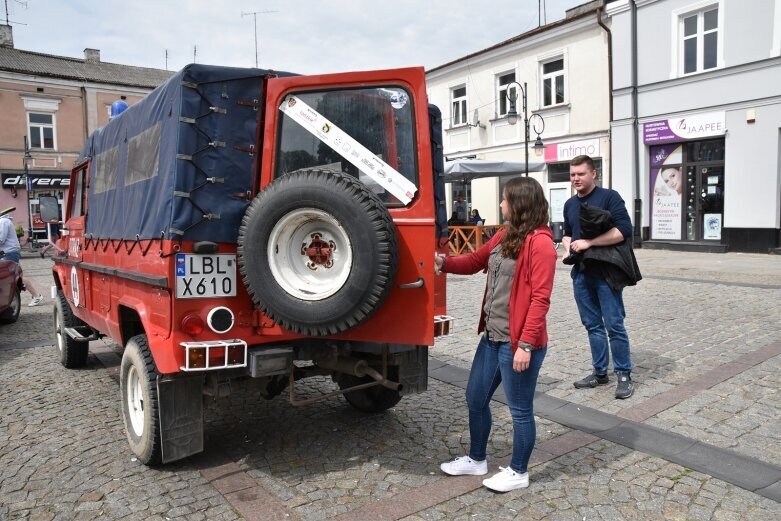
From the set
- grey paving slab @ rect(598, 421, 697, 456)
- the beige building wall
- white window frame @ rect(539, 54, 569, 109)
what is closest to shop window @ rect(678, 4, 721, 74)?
white window frame @ rect(539, 54, 569, 109)

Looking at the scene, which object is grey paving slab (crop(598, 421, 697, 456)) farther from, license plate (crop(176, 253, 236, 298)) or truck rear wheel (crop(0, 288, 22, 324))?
truck rear wheel (crop(0, 288, 22, 324))

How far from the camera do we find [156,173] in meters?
3.71

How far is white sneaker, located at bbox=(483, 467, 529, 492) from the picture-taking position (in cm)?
338

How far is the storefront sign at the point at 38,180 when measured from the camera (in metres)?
31.6

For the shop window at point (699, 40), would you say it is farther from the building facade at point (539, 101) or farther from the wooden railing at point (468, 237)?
the wooden railing at point (468, 237)

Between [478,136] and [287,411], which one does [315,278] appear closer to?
[287,411]

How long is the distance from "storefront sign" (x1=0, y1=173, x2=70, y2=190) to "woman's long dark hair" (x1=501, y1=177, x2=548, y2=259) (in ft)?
108

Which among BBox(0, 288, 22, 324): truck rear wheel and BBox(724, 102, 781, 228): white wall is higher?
BBox(724, 102, 781, 228): white wall

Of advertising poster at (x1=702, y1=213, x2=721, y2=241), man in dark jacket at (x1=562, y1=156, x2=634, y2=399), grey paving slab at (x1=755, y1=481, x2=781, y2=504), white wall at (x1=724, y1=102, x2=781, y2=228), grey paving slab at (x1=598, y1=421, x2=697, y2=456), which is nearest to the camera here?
grey paving slab at (x1=755, y1=481, x2=781, y2=504)

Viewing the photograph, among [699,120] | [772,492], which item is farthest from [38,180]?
[772,492]

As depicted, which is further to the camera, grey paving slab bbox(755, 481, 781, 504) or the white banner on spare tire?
the white banner on spare tire

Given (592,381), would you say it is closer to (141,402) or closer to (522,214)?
(522,214)

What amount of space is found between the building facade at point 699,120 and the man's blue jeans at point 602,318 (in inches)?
525

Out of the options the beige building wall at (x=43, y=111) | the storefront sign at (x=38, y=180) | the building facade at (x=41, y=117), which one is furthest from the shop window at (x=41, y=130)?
the storefront sign at (x=38, y=180)
